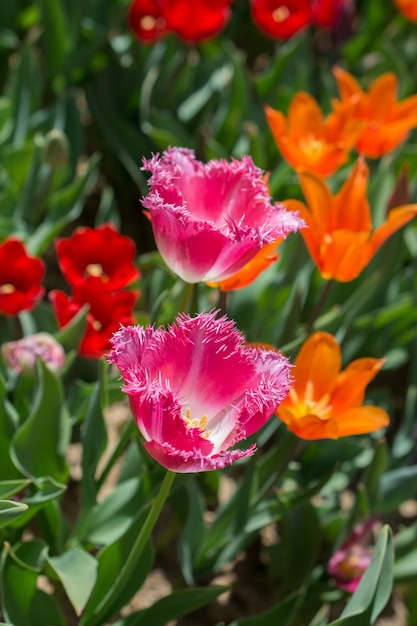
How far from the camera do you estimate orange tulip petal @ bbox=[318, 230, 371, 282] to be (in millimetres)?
1267

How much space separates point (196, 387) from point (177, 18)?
1.27 meters

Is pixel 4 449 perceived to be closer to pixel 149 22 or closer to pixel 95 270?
pixel 95 270

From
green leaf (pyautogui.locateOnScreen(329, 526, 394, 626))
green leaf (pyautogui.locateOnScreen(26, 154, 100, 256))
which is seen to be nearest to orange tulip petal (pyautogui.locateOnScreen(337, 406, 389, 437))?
green leaf (pyautogui.locateOnScreen(329, 526, 394, 626))

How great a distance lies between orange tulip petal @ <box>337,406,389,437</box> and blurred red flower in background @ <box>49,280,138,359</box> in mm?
370

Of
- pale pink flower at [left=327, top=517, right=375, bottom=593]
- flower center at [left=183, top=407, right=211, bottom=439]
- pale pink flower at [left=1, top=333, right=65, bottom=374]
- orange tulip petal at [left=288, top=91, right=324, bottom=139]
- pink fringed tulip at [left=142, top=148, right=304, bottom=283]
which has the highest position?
pink fringed tulip at [left=142, top=148, right=304, bottom=283]

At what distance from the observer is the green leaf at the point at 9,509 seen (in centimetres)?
97

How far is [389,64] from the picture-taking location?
2.32 meters

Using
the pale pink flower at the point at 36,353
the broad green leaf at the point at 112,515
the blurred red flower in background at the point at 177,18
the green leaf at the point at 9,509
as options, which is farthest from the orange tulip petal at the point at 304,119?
the green leaf at the point at 9,509

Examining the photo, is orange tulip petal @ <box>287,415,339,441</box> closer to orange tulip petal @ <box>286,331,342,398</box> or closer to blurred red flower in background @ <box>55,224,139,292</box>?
orange tulip petal @ <box>286,331,342,398</box>

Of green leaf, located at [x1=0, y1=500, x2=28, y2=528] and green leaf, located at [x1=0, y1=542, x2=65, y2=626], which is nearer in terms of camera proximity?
green leaf, located at [x1=0, y1=500, x2=28, y2=528]

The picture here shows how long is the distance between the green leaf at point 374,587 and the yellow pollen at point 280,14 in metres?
1.45

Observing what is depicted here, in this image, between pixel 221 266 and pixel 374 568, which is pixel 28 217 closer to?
pixel 221 266

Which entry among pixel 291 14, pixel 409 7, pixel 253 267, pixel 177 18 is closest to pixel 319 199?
pixel 253 267

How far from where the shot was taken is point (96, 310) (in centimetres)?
142
